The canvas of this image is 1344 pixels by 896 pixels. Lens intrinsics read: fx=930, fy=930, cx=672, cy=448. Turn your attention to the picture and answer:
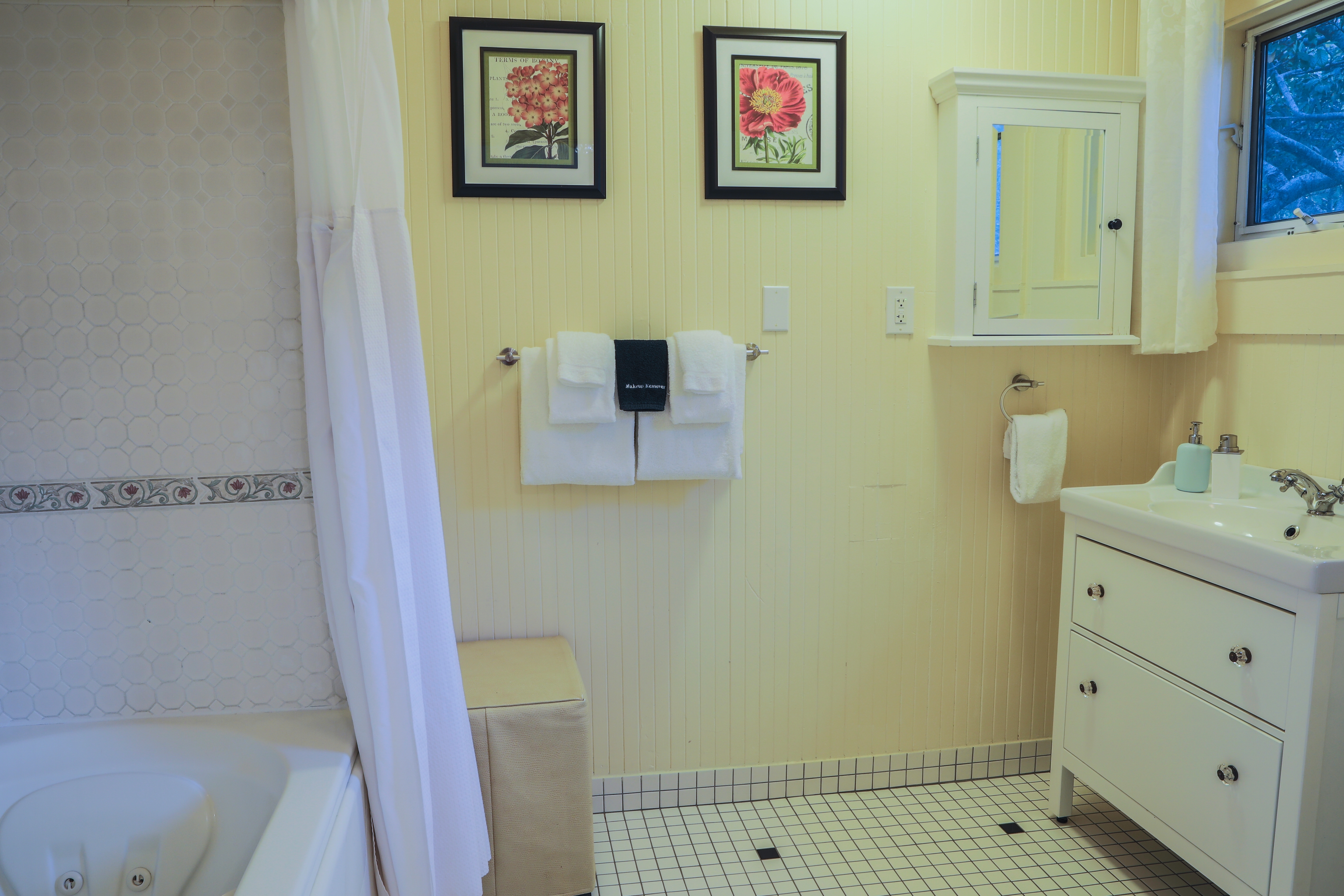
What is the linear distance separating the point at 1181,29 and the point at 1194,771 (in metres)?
1.69

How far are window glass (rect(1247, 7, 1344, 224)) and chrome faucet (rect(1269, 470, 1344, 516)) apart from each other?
0.62 m

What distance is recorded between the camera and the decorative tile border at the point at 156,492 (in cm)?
172

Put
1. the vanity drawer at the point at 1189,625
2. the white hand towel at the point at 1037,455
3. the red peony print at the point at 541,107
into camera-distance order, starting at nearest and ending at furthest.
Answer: the vanity drawer at the point at 1189,625, the red peony print at the point at 541,107, the white hand towel at the point at 1037,455

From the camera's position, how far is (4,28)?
5.33 ft

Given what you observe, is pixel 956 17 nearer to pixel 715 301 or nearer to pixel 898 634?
pixel 715 301

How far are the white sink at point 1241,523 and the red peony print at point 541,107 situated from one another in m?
1.45

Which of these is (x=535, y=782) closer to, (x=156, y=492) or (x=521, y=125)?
(x=156, y=492)

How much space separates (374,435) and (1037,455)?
1.61 m

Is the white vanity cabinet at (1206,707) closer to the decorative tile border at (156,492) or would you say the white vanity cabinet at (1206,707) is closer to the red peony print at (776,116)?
the red peony print at (776,116)

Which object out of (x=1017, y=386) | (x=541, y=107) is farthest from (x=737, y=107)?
(x=1017, y=386)

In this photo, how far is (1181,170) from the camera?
222 cm

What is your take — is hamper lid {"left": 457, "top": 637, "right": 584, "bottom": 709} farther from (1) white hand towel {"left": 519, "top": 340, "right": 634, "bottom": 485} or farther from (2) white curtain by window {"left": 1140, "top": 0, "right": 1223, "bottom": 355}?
(2) white curtain by window {"left": 1140, "top": 0, "right": 1223, "bottom": 355}

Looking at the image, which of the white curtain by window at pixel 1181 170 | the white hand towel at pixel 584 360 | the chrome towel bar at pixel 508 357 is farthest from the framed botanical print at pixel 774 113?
A: the white curtain by window at pixel 1181 170

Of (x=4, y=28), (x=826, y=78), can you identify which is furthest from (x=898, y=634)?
(x=4, y=28)
